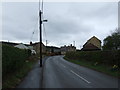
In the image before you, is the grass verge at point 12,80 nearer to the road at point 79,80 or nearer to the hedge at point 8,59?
the hedge at point 8,59

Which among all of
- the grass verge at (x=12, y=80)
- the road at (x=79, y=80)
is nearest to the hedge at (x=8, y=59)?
the grass verge at (x=12, y=80)

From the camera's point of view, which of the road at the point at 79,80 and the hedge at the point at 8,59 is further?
the road at the point at 79,80

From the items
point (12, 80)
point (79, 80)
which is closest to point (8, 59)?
point (12, 80)

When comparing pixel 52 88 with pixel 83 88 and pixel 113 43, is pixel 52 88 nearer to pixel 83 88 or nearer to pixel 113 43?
pixel 83 88

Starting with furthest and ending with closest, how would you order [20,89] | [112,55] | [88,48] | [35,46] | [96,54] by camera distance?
[35,46], [88,48], [96,54], [112,55], [20,89]

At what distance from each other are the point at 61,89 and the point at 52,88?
0.61 m

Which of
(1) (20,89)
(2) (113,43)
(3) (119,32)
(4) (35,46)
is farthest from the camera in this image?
(4) (35,46)

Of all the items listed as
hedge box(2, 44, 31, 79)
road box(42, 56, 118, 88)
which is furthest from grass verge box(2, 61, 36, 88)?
road box(42, 56, 118, 88)

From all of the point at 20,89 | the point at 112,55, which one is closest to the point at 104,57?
the point at 112,55

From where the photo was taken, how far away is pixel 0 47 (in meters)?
10.4

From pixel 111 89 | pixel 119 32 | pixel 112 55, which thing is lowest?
pixel 111 89

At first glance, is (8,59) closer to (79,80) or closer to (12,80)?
(12,80)

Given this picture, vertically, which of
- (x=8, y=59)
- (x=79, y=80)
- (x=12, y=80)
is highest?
(x=8, y=59)

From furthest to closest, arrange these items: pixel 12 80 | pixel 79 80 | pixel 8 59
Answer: pixel 79 80, pixel 12 80, pixel 8 59
